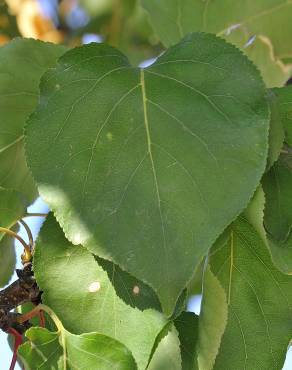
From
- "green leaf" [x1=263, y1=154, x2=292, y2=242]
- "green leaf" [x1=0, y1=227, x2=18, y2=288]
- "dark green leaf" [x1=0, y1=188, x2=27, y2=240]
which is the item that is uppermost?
"dark green leaf" [x1=0, y1=188, x2=27, y2=240]

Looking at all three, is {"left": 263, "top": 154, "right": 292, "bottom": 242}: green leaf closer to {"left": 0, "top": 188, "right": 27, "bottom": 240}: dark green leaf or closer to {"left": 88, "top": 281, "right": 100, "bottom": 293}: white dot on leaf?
{"left": 88, "top": 281, "right": 100, "bottom": 293}: white dot on leaf

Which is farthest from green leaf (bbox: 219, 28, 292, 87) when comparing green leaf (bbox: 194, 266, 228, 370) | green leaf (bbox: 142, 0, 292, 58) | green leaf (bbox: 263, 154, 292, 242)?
green leaf (bbox: 194, 266, 228, 370)

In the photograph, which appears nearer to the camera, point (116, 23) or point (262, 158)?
point (262, 158)

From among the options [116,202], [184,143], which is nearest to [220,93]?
[184,143]

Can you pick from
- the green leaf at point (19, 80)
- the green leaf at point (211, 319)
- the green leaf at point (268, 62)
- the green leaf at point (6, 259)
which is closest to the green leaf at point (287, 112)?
the green leaf at point (211, 319)

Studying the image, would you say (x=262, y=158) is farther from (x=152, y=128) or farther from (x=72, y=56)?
(x=72, y=56)

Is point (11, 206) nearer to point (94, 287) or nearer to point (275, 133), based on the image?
point (94, 287)
